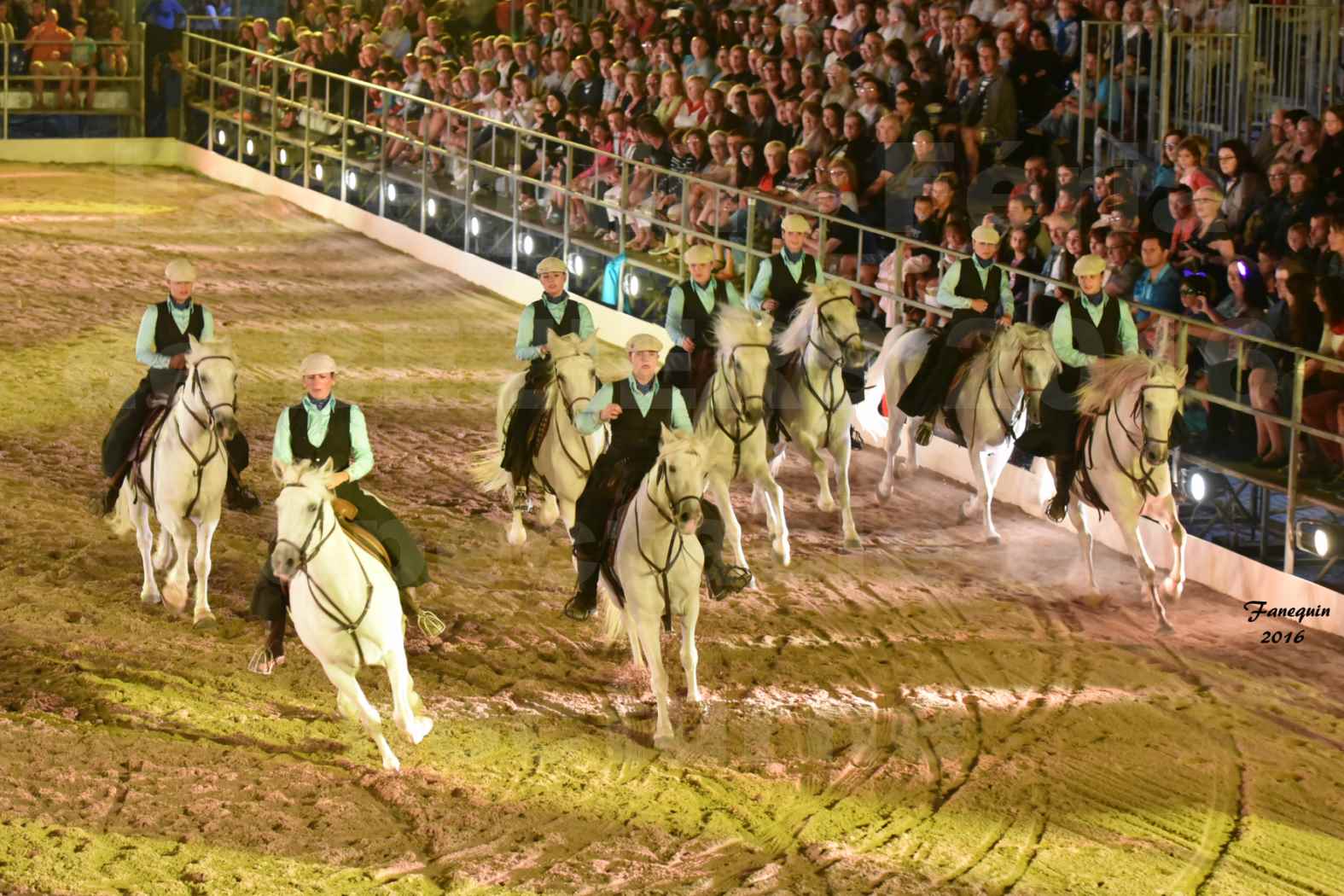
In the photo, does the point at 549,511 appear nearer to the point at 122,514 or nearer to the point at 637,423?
the point at 122,514

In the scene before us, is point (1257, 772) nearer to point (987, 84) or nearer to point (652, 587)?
point (652, 587)

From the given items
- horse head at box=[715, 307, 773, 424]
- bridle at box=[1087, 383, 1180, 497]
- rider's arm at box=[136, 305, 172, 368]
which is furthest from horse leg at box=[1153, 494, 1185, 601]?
rider's arm at box=[136, 305, 172, 368]

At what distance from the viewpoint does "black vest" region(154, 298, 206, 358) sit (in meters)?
11.8

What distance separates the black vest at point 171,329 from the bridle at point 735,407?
320 centimetres

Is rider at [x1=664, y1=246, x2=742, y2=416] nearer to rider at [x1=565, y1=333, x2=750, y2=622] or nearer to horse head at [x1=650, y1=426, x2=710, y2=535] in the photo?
rider at [x1=565, y1=333, x2=750, y2=622]

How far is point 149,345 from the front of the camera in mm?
11797

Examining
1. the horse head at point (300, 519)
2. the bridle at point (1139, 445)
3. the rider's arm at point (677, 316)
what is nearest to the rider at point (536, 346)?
the rider's arm at point (677, 316)

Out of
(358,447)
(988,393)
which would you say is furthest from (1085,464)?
(358,447)

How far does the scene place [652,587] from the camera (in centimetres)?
1021

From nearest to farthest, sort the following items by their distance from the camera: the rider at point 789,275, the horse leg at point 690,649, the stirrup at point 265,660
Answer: the stirrup at point 265,660, the horse leg at point 690,649, the rider at point 789,275

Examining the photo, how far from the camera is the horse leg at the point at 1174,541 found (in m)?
12.3

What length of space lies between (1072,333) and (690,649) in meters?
3.99

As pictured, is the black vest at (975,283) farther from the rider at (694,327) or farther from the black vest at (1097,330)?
the rider at (694,327)

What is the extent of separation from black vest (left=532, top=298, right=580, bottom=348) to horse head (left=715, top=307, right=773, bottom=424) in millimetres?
1117
